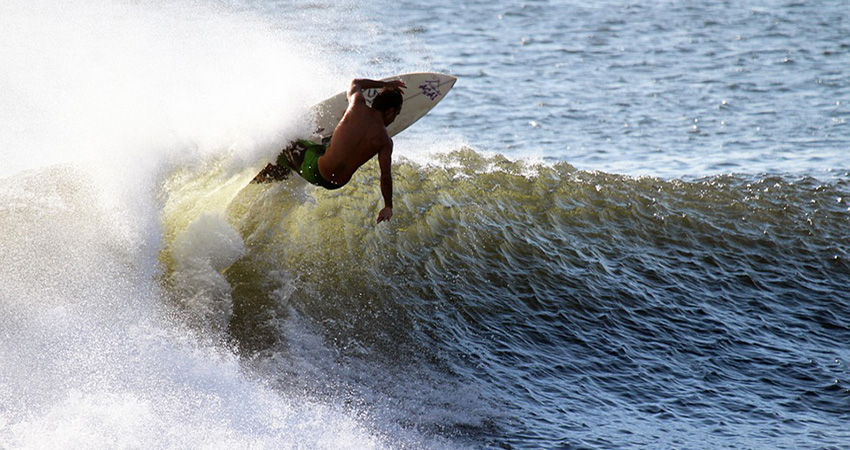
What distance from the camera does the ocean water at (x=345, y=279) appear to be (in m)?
6.77

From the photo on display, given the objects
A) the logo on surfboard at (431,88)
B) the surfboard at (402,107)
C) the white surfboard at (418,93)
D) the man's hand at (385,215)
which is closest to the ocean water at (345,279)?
the surfboard at (402,107)

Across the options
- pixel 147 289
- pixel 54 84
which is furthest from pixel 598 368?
pixel 54 84

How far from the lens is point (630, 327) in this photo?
8.77m

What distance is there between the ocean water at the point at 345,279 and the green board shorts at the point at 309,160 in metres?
0.19

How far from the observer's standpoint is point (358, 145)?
760 centimetres

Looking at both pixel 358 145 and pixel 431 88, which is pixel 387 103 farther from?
pixel 431 88

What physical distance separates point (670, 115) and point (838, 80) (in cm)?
483

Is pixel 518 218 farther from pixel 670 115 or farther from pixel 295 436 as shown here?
pixel 670 115

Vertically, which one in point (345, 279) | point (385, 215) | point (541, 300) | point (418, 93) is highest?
point (418, 93)

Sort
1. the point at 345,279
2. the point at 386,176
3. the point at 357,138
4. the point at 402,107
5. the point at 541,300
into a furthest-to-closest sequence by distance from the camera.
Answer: the point at 402,107 → the point at 541,300 → the point at 345,279 → the point at 357,138 → the point at 386,176

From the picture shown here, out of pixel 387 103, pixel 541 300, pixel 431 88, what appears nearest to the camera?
pixel 387 103

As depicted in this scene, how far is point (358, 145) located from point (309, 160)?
763 millimetres

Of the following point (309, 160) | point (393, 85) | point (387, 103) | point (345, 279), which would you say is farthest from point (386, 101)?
point (345, 279)

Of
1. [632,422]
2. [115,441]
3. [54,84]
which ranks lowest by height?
[632,422]
